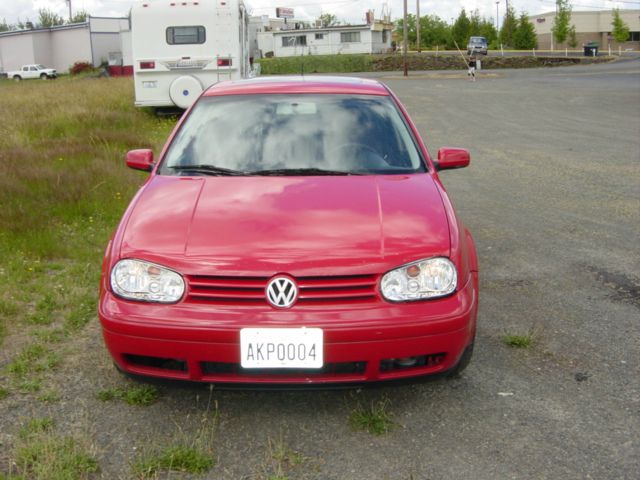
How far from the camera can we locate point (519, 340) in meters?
4.20

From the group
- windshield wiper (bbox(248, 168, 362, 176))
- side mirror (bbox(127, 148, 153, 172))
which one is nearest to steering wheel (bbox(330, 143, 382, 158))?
windshield wiper (bbox(248, 168, 362, 176))

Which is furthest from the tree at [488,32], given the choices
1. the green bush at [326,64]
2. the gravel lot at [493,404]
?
the gravel lot at [493,404]

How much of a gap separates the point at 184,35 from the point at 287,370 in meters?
15.0

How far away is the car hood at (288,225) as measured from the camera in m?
3.08

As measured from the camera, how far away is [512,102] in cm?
2297

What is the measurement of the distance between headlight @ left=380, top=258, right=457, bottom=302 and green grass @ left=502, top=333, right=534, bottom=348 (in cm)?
123

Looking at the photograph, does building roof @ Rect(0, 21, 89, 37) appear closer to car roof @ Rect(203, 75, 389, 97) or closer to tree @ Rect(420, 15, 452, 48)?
tree @ Rect(420, 15, 452, 48)

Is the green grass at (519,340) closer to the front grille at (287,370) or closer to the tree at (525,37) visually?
the front grille at (287,370)

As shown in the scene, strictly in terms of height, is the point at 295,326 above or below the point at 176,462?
above

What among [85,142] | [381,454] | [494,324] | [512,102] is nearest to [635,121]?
[512,102]

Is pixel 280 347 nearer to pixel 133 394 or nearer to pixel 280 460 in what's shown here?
pixel 280 460

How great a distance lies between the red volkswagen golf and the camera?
296 cm

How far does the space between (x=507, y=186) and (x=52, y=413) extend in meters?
7.19

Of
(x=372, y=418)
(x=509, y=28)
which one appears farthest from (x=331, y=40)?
(x=372, y=418)
